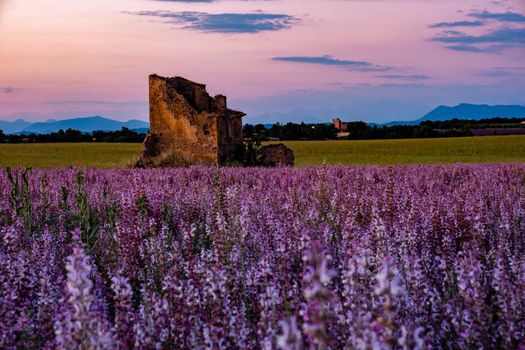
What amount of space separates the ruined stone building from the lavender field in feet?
36.5

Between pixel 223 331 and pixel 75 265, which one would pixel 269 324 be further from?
pixel 75 265

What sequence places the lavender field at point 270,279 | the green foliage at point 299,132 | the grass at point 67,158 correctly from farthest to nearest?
the green foliage at point 299,132
the grass at point 67,158
the lavender field at point 270,279

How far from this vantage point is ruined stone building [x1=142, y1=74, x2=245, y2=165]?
1969 cm

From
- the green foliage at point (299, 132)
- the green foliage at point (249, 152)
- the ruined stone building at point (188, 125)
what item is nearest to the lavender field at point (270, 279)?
the ruined stone building at point (188, 125)

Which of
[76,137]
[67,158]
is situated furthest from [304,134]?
[67,158]

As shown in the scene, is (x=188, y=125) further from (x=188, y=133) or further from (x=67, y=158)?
(x=67, y=158)

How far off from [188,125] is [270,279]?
17100 mm

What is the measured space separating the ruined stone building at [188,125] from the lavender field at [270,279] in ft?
36.5

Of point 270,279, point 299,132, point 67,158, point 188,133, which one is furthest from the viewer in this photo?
point 299,132

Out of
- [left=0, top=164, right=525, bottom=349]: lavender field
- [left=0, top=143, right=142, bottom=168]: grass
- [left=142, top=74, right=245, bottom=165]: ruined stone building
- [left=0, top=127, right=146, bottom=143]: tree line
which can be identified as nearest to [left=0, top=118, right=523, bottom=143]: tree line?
[left=0, top=127, right=146, bottom=143]: tree line

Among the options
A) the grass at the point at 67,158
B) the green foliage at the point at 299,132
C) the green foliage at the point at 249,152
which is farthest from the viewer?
the green foliage at the point at 299,132

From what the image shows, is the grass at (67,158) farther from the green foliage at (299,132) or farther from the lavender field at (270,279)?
the green foliage at (299,132)

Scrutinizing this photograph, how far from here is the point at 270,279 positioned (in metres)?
3.62

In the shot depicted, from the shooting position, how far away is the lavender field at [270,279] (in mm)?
2549
